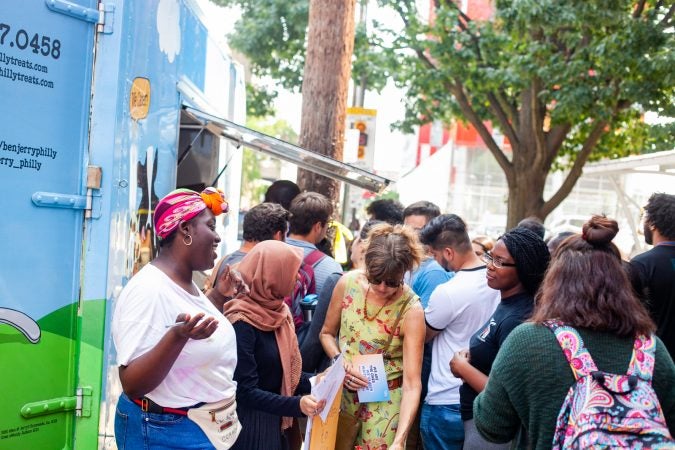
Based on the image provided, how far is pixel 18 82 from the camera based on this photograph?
3674 millimetres

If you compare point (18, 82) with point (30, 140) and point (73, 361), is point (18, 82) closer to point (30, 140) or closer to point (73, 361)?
point (30, 140)

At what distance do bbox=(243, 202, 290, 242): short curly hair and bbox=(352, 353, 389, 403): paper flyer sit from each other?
1.22 m

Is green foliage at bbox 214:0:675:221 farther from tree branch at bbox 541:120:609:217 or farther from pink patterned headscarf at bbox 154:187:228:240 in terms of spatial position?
pink patterned headscarf at bbox 154:187:228:240

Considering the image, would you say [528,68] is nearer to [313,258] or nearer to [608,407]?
[313,258]

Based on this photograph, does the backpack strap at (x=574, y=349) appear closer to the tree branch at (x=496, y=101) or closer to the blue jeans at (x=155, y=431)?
the blue jeans at (x=155, y=431)

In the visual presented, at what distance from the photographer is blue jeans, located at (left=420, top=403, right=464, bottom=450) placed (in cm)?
409

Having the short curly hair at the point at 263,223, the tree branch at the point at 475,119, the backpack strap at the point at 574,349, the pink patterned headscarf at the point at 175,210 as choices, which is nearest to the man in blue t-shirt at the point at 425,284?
the short curly hair at the point at 263,223

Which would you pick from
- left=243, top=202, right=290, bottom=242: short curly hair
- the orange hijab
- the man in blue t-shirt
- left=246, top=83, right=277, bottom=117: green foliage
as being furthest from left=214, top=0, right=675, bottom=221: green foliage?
the orange hijab

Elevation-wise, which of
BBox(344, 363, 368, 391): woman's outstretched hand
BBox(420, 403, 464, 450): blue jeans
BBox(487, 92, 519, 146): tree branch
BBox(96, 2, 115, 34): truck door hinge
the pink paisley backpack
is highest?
BBox(487, 92, 519, 146): tree branch

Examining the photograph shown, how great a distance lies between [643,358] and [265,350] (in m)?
1.70

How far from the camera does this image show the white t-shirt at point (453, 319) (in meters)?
4.20

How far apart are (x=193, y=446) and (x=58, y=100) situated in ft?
5.75

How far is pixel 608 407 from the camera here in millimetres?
2580

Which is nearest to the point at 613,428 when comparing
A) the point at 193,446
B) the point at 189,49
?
the point at 193,446
